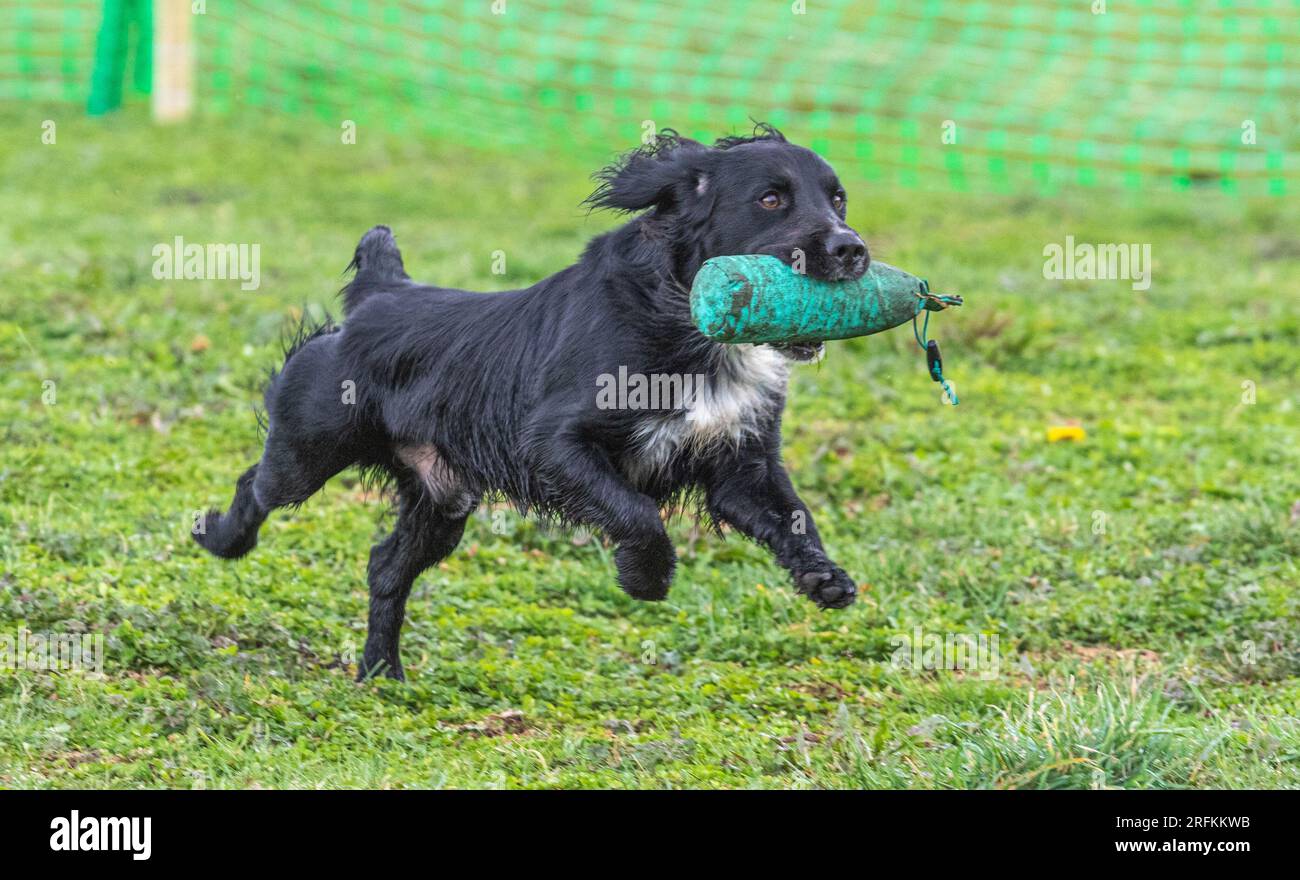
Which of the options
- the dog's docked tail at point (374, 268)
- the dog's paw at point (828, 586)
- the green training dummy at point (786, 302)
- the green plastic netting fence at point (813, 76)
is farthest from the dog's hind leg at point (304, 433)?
the green plastic netting fence at point (813, 76)

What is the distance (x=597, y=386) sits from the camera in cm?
515

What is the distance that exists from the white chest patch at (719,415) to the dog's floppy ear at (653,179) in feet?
1.74

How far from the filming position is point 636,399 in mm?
5176

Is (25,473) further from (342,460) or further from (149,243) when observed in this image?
(149,243)

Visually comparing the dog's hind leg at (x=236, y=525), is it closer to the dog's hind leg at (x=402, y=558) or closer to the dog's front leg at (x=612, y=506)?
the dog's hind leg at (x=402, y=558)

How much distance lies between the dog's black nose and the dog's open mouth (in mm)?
333

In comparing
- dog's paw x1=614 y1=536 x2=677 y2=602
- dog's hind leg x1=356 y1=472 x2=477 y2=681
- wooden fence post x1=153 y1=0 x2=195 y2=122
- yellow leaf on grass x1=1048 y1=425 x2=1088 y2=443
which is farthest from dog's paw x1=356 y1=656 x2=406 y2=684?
wooden fence post x1=153 y1=0 x2=195 y2=122

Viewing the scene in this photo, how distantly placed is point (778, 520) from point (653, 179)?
3.82 feet

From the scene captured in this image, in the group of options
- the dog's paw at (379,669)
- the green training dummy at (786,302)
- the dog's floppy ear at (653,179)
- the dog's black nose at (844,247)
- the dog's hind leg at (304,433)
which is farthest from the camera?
the dog's paw at (379,669)

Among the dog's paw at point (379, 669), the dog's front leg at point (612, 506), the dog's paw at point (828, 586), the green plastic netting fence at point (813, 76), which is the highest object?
the green plastic netting fence at point (813, 76)

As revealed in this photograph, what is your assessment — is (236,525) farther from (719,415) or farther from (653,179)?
(653,179)

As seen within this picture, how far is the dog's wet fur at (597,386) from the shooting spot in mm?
5129

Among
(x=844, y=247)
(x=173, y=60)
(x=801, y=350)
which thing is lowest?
(x=801, y=350)

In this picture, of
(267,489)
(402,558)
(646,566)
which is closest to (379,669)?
(402,558)
